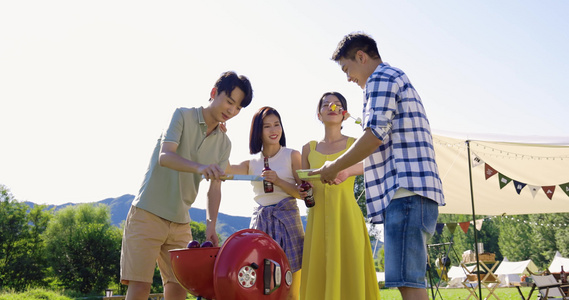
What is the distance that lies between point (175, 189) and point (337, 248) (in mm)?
1190

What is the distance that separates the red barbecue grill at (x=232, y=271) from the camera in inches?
92.0

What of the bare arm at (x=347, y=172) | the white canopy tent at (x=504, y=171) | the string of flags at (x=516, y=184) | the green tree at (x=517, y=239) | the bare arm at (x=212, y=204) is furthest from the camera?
the green tree at (x=517, y=239)

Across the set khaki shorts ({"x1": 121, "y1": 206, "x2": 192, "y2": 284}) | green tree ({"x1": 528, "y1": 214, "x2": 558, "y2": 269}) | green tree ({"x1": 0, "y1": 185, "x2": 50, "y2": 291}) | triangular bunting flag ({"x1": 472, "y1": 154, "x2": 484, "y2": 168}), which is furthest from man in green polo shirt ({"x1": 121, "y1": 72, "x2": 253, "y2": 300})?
green tree ({"x1": 528, "y1": 214, "x2": 558, "y2": 269})

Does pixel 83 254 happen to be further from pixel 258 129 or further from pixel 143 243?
pixel 143 243

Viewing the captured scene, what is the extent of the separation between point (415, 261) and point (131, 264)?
1661 mm

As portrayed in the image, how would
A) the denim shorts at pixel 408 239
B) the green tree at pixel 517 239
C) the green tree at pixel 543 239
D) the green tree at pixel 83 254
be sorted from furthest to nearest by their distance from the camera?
the green tree at pixel 517 239, the green tree at pixel 543 239, the green tree at pixel 83 254, the denim shorts at pixel 408 239

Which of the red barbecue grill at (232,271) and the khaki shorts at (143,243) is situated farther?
the khaki shorts at (143,243)

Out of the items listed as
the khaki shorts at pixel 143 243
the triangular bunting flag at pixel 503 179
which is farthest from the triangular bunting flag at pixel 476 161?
the khaki shorts at pixel 143 243

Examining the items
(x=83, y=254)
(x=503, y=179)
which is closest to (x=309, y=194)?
(x=503, y=179)

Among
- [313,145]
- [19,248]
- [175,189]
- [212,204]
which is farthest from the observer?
[19,248]

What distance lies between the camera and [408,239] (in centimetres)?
226

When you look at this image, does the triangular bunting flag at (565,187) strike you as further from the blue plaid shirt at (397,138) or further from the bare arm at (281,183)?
the blue plaid shirt at (397,138)

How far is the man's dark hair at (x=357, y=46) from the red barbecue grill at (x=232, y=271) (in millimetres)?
1202

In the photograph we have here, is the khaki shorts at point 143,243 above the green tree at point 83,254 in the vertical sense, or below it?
above
